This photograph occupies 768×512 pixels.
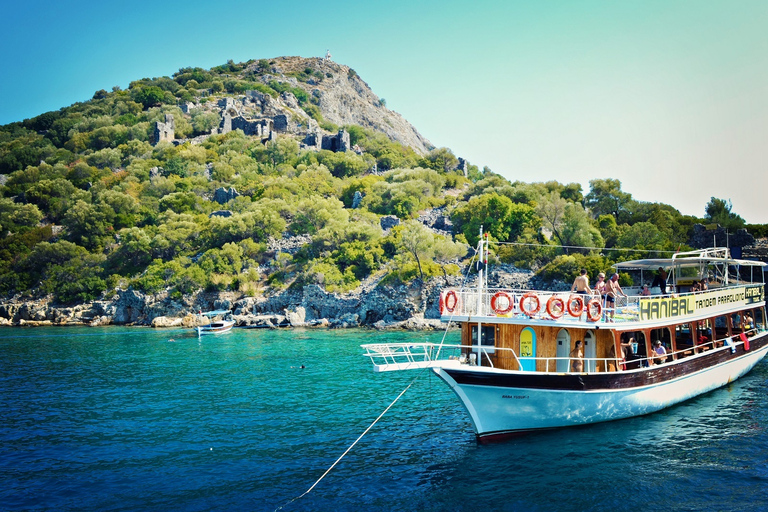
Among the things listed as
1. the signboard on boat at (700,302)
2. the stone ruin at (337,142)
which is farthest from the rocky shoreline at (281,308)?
the stone ruin at (337,142)

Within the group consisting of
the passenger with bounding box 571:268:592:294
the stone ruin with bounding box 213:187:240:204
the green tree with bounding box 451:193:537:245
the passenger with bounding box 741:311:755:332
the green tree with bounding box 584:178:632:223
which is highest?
the stone ruin with bounding box 213:187:240:204

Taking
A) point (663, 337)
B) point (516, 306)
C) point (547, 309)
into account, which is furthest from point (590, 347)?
point (663, 337)

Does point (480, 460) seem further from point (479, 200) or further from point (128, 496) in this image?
point (479, 200)

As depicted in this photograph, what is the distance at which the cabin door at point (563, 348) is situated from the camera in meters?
18.0

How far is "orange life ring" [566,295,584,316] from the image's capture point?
17250 mm

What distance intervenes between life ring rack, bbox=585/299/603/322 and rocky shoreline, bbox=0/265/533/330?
107 ft

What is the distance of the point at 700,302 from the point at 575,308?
29.3 feet

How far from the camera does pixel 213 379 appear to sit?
29422 mm

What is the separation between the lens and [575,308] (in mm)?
17359

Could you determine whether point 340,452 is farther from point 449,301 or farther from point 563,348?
point 563,348

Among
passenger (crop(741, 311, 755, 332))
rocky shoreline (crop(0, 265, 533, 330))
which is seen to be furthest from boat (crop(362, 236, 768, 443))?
rocky shoreline (crop(0, 265, 533, 330))

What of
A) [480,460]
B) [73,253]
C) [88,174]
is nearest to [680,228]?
[480,460]

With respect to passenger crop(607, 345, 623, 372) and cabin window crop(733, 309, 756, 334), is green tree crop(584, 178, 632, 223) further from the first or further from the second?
passenger crop(607, 345, 623, 372)

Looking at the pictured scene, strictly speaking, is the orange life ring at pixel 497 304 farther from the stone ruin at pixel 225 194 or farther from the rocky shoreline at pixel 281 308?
the stone ruin at pixel 225 194
